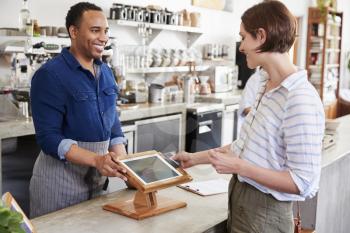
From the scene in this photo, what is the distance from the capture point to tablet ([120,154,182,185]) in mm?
1942

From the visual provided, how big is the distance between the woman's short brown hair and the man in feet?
2.95

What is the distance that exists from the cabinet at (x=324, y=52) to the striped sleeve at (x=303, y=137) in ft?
25.8

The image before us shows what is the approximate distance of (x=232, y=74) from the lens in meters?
6.76

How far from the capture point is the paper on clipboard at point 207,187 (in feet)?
7.31

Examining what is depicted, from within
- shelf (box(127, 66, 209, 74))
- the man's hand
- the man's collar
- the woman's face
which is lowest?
the man's hand

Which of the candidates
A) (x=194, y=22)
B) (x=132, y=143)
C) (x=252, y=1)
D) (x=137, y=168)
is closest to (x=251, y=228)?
(x=137, y=168)

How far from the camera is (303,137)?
158cm

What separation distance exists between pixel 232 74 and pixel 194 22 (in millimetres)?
1021

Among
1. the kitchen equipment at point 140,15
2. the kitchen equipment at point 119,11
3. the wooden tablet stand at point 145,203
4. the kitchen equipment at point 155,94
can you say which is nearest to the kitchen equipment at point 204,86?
the kitchen equipment at point 155,94

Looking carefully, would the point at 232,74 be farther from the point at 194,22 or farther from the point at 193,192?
the point at 193,192

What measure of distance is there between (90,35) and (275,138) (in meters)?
1.09

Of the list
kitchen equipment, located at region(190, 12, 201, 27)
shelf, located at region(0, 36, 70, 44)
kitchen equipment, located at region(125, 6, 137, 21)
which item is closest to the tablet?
shelf, located at region(0, 36, 70, 44)

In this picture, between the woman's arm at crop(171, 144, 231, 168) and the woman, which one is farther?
the woman's arm at crop(171, 144, 231, 168)

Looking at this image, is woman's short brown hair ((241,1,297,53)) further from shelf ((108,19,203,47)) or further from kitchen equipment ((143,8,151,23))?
kitchen equipment ((143,8,151,23))
